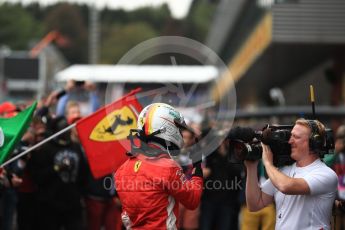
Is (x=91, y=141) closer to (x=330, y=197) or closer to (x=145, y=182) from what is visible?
(x=145, y=182)

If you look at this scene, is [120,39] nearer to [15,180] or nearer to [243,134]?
[15,180]

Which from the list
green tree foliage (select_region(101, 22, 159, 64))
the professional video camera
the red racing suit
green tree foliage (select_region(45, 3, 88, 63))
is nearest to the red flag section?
the red racing suit

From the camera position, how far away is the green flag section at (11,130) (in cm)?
752

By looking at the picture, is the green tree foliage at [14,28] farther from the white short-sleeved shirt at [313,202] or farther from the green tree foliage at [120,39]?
the white short-sleeved shirt at [313,202]

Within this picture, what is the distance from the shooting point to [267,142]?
221 inches

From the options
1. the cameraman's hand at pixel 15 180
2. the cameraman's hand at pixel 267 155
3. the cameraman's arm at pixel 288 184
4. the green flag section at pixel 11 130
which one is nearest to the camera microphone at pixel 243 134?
the cameraman's hand at pixel 267 155

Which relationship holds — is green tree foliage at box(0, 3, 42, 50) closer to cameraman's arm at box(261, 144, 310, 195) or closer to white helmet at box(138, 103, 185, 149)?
white helmet at box(138, 103, 185, 149)

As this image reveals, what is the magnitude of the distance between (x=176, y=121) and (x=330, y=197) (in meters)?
1.24

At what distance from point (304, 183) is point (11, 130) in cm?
342

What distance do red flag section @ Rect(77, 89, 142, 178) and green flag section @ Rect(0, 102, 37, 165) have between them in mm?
764

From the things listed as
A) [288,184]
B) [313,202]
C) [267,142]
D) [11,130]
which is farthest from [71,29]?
[288,184]

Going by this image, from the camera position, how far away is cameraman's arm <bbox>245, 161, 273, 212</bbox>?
5809 millimetres

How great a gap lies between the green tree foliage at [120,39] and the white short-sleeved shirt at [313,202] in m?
134

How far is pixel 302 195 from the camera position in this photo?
5555mm
